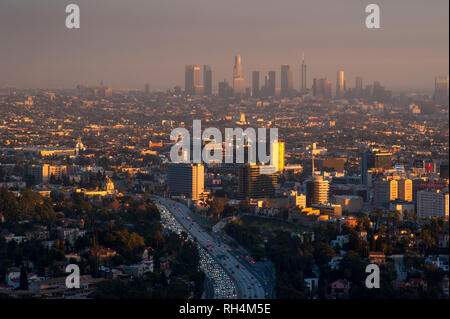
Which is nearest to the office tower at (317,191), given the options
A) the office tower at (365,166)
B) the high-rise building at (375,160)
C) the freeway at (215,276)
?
the office tower at (365,166)

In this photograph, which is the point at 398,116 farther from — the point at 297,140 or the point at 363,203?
the point at 363,203

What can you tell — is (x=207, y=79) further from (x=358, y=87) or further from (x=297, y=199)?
(x=297, y=199)

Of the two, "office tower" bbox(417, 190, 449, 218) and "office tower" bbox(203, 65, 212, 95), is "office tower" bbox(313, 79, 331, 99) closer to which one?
"office tower" bbox(203, 65, 212, 95)

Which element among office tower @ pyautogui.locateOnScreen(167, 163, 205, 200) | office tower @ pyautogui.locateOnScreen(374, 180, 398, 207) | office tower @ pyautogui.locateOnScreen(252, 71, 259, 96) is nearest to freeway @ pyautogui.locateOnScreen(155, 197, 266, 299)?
office tower @ pyautogui.locateOnScreen(167, 163, 205, 200)
